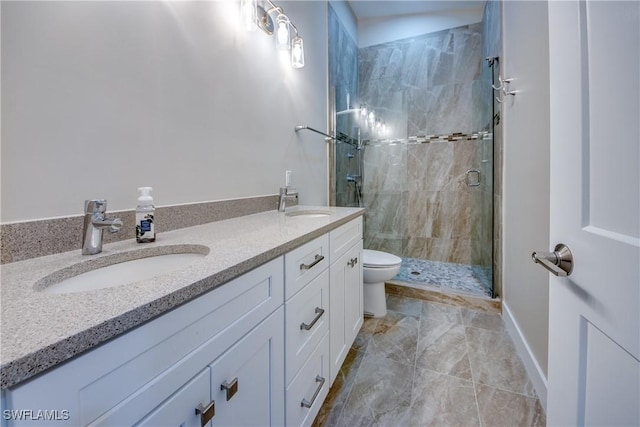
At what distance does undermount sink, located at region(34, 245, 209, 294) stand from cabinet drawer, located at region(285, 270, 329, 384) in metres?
0.36

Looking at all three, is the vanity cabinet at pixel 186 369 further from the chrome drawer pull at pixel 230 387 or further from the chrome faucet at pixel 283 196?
the chrome faucet at pixel 283 196

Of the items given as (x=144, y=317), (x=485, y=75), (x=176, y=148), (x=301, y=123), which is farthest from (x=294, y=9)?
(x=144, y=317)

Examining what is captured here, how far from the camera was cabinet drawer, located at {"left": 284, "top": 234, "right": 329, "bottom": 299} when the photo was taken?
874 millimetres

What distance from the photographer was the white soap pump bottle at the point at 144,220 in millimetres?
845

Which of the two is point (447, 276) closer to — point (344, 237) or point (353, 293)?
point (353, 293)

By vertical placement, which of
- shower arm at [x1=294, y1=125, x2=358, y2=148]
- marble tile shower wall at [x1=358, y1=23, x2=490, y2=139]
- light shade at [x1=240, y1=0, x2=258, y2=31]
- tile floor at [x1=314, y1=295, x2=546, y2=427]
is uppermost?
marble tile shower wall at [x1=358, y1=23, x2=490, y2=139]

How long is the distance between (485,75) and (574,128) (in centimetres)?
234

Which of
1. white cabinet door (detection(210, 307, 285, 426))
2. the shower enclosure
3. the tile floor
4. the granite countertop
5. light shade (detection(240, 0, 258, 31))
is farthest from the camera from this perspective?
the shower enclosure

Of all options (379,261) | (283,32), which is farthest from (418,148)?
(283,32)

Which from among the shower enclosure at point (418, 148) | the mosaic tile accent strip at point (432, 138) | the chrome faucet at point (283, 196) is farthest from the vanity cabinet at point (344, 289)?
the mosaic tile accent strip at point (432, 138)

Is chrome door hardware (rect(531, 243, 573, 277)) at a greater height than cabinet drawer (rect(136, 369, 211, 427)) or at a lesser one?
greater

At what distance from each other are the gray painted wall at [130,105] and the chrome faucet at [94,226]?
9 centimetres

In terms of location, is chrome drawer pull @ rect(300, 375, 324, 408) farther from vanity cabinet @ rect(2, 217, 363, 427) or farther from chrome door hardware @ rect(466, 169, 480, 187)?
chrome door hardware @ rect(466, 169, 480, 187)

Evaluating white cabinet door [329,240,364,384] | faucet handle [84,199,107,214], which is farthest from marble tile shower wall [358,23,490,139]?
faucet handle [84,199,107,214]
